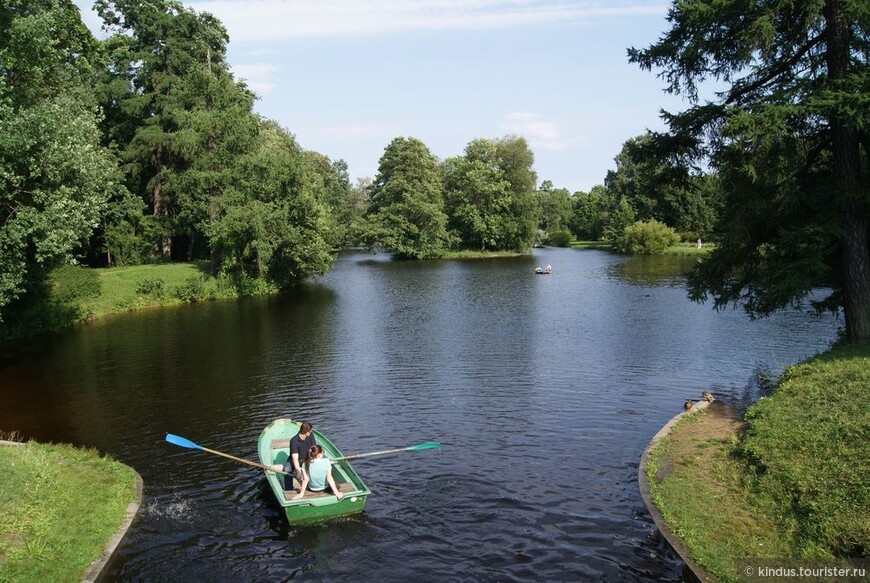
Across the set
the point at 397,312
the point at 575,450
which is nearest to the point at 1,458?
the point at 575,450

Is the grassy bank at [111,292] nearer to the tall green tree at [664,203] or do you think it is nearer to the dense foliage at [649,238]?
the tall green tree at [664,203]

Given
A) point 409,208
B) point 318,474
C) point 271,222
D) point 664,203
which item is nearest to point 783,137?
point 318,474

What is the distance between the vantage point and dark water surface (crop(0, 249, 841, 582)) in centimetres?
1173

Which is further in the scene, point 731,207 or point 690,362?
point 690,362

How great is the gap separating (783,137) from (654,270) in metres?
47.7

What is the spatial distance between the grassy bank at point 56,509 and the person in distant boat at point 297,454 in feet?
10.7

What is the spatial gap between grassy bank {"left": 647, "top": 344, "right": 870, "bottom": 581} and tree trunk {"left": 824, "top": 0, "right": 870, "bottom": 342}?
2657mm

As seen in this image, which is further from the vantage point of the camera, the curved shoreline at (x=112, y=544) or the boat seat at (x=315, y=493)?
the boat seat at (x=315, y=493)

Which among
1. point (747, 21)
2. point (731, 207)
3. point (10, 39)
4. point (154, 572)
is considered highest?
point (10, 39)

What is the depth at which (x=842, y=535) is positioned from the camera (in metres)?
9.41

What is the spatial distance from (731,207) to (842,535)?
1166cm

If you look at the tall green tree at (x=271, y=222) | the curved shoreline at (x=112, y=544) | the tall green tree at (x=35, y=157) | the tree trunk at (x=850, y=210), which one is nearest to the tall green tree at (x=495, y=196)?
the tall green tree at (x=271, y=222)

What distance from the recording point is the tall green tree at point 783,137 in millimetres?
16516

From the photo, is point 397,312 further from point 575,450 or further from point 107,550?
point 107,550
